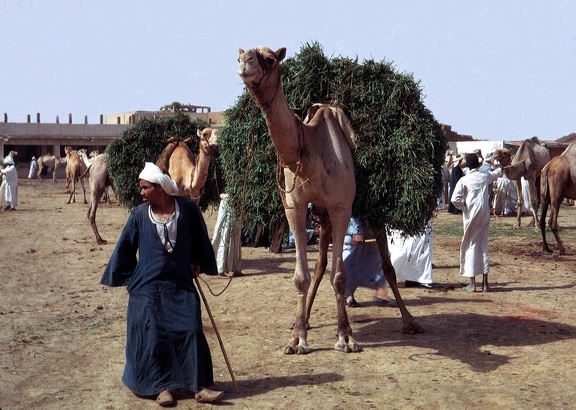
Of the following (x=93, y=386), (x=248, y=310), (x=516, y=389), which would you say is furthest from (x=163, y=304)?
(x=248, y=310)

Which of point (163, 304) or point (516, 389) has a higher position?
point (163, 304)

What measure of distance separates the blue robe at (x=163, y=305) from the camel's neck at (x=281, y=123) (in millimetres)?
1053

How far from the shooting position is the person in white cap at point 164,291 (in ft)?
21.0

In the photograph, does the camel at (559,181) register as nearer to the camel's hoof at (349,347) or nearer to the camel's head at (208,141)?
the camel's head at (208,141)

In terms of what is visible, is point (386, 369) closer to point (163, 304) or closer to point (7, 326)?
point (163, 304)

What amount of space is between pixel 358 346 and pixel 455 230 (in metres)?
13.5

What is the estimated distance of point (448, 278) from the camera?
1292cm

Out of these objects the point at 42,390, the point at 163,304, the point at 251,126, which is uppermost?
the point at 251,126

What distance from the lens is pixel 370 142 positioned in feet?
27.1

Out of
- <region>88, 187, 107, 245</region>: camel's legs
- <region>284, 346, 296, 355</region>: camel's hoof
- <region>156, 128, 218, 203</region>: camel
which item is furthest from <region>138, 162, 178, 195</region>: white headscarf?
<region>88, 187, 107, 245</region>: camel's legs

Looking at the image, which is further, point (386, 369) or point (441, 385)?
point (386, 369)

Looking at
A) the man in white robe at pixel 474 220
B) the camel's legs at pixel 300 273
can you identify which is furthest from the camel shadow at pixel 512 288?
the camel's legs at pixel 300 273

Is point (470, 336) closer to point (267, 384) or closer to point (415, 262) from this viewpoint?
point (267, 384)

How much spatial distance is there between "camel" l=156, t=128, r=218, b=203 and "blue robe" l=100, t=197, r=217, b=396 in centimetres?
567
